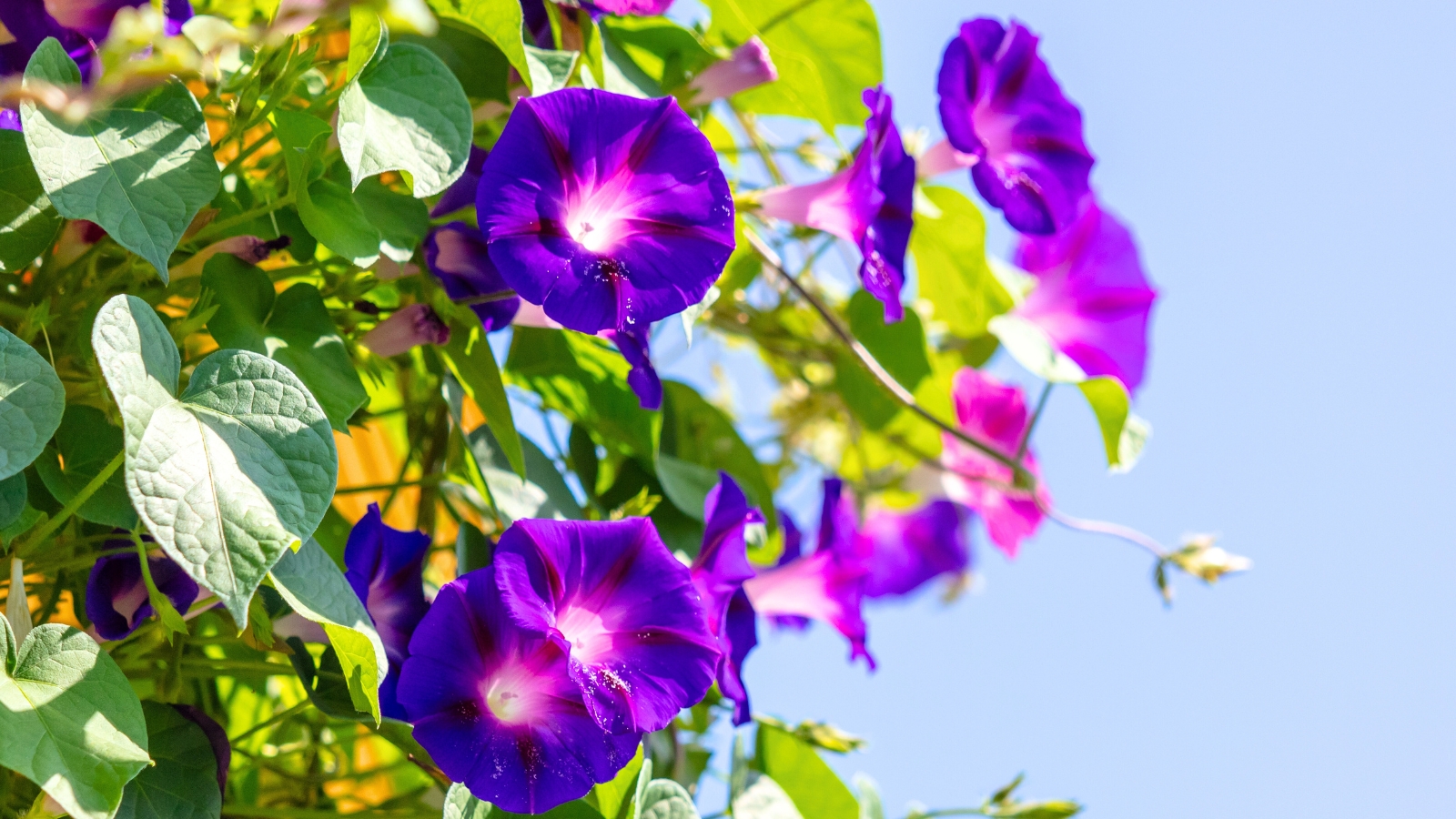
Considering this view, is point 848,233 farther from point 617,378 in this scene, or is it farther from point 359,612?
point 359,612

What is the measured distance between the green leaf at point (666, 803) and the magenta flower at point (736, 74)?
44 cm

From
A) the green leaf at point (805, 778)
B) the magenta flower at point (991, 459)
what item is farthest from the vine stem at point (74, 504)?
the magenta flower at point (991, 459)

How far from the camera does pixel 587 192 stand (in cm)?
58

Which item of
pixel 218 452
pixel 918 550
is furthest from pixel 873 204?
pixel 918 550

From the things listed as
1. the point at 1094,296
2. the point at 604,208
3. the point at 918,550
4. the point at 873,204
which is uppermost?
the point at 1094,296

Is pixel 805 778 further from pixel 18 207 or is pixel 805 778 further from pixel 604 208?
pixel 18 207

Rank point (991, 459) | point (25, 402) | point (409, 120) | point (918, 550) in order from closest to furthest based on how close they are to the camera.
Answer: point (25, 402), point (409, 120), point (991, 459), point (918, 550)

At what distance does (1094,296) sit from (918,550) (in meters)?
0.45

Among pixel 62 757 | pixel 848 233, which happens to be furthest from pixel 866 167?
pixel 62 757

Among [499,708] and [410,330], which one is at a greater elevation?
[410,330]

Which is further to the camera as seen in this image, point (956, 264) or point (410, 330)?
point (956, 264)

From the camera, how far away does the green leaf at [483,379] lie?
621 mm

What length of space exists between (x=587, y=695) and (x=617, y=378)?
31cm

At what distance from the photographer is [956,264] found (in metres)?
1.03
